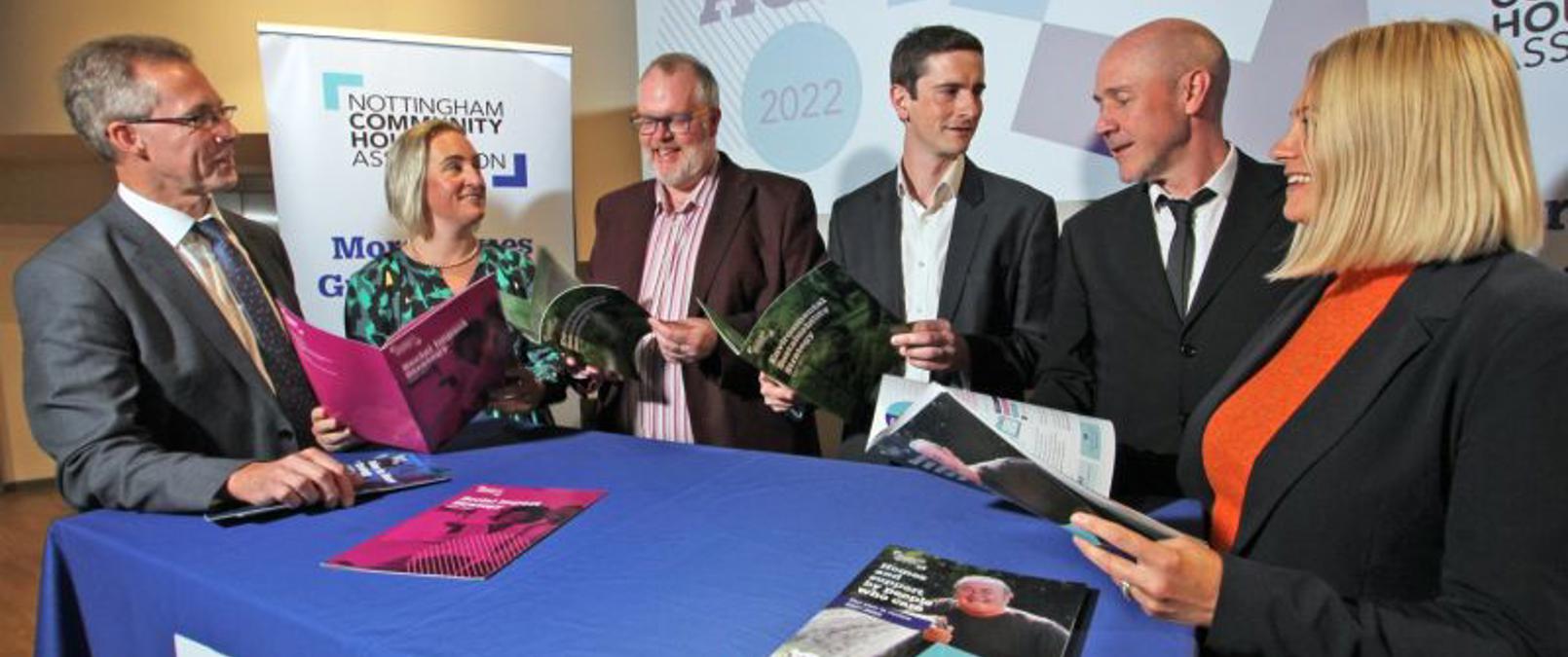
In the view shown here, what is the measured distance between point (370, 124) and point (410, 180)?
87cm

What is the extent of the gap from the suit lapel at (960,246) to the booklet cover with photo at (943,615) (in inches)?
53.5

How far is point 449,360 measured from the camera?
1.75 metres

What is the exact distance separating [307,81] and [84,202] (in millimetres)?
3792

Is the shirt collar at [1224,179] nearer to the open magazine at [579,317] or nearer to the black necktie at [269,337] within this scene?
the open magazine at [579,317]

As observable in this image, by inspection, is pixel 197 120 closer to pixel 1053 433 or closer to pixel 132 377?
pixel 132 377

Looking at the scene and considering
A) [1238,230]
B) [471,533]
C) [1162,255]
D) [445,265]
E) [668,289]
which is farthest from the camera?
[445,265]

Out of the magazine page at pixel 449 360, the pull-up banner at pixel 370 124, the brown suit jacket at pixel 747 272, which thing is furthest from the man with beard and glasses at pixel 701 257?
the pull-up banner at pixel 370 124

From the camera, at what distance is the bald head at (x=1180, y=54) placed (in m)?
2.09

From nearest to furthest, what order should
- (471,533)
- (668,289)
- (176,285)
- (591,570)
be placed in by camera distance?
(591,570) → (471,533) → (176,285) → (668,289)

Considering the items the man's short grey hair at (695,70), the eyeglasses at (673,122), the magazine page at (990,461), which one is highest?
the man's short grey hair at (695,70)

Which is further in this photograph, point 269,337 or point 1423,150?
point 269,337

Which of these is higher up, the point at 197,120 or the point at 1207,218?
the point at 197,120

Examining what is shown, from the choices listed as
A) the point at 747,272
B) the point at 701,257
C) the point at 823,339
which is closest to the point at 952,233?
the point at 747,272

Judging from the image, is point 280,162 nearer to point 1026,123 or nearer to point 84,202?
point 1026,123
